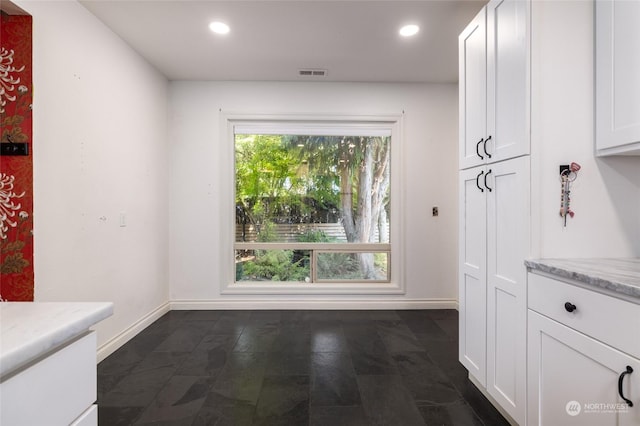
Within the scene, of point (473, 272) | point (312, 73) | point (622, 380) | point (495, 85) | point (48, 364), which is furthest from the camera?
point (312, 73)

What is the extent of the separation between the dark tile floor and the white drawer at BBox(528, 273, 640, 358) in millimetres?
825

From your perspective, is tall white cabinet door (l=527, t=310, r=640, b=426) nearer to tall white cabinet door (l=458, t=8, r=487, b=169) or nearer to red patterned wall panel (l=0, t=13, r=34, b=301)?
tall white cabinet door (l=458, t=8, r=487, b=169)

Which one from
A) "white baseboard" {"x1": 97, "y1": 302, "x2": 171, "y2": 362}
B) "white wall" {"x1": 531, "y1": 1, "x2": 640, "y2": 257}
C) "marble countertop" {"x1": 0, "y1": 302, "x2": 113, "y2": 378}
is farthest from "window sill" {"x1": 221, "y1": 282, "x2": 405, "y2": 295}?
"marble countertop" {"x1": 0, "y1": 302, "x2": 113, "y2": 378}

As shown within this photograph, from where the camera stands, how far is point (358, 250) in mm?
3533

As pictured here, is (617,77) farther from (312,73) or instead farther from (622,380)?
(312,73)

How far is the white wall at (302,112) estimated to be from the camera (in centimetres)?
338

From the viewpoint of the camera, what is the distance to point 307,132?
3.50 meters

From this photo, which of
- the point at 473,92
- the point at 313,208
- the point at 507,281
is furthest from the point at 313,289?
the point at 473,92

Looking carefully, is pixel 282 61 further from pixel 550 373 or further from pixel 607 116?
pixel 550 373

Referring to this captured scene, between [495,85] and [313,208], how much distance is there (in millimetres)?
2297

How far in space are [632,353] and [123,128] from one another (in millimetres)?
3463

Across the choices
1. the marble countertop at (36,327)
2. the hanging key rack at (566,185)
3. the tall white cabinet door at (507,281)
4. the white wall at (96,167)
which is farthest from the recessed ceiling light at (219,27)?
the hanging key rack at (566,185)

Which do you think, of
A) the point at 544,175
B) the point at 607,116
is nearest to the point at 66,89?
the point at 544,175

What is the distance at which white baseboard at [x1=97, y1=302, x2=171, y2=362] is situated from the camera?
234cm
